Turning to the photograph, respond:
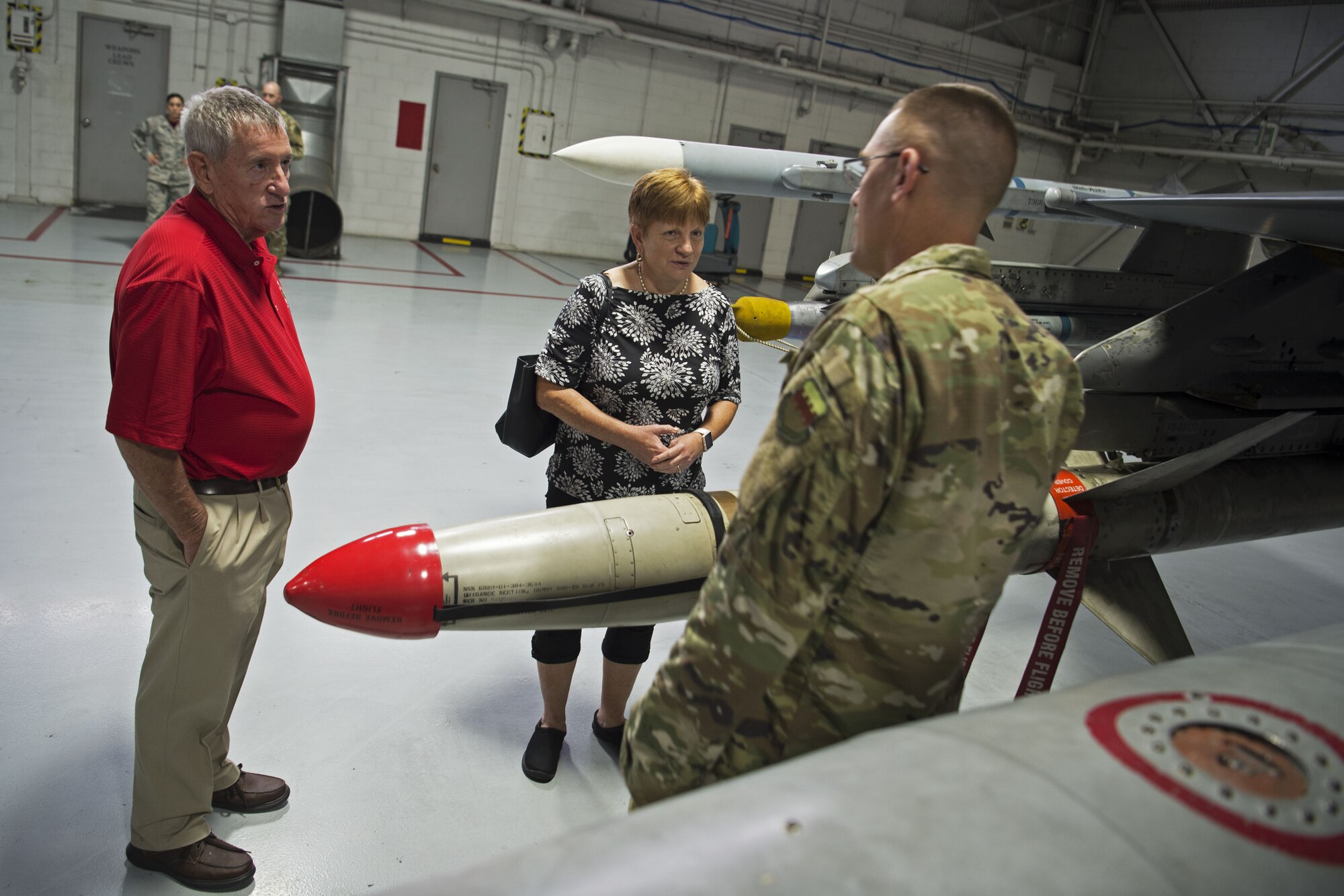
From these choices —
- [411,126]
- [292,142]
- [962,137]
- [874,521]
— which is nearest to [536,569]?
[874,521]

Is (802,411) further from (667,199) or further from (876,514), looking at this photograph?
(667,199)

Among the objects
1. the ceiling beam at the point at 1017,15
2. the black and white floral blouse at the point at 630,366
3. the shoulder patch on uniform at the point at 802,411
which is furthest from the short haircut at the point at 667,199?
the ceiling beam at the point at 1017,15

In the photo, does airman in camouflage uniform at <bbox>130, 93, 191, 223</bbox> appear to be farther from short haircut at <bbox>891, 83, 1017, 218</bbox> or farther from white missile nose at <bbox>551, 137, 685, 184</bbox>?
short haircut at <bbox>891, 83, 1017, 218</bbox>

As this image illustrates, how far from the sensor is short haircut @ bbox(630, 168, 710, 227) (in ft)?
8.04

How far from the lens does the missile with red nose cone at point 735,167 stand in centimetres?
598

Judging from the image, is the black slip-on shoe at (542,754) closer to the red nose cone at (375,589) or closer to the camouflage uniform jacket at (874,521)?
the red nose cone at (375,589)

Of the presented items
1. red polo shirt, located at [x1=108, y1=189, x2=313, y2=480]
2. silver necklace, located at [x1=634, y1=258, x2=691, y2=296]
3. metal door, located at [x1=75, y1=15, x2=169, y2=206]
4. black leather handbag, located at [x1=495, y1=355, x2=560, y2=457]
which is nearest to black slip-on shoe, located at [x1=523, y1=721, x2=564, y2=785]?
black leather handbag, located at [x1=495, y1=355, x2=560, y2=457]

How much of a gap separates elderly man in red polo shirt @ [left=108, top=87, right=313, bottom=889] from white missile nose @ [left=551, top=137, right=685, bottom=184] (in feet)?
14.1

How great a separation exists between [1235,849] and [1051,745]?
0.70ft

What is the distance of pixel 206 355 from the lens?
6.20 ft

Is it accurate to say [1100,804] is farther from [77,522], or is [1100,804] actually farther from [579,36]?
[579,36]

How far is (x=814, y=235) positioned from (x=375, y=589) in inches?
609

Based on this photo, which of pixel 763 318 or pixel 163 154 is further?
pixel 163 154

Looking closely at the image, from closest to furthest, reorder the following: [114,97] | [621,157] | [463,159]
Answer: [621,157], [114,97], [463,159]
